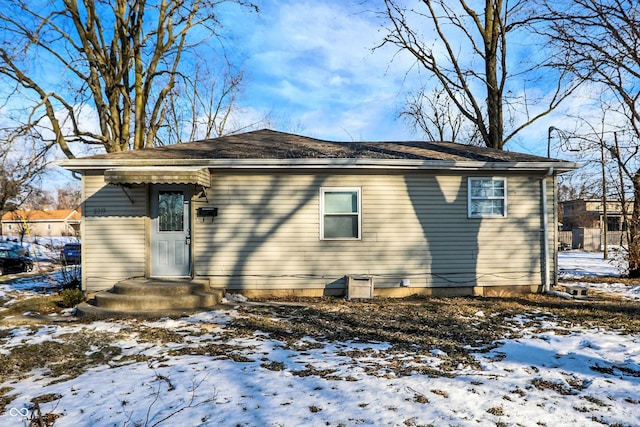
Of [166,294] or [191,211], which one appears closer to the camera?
[166,294]

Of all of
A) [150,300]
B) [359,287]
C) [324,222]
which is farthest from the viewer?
[324,222]

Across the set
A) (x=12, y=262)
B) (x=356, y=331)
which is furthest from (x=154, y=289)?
(x=12, y=262)

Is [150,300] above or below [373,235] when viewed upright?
below

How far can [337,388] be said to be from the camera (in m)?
3.56

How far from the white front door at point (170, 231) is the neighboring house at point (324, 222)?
0.02 metres

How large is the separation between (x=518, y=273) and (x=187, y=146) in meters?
8.57

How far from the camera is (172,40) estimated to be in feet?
54.4

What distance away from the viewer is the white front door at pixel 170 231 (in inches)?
326

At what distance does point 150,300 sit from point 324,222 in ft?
12.5

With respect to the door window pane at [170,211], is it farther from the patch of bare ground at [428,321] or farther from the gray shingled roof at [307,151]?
→ the patch of bare ground at [428,321]

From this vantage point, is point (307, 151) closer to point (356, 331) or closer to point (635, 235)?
point (356, 331)

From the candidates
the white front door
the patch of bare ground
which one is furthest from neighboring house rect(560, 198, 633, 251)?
the white front door

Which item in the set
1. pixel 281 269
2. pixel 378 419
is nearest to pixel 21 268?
pixel 281 269

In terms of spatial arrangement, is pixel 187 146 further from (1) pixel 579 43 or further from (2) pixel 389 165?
(1) pixel 579 43
